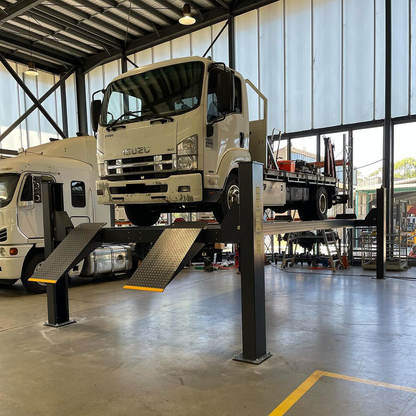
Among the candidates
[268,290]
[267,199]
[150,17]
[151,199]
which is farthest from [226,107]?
[150,17]

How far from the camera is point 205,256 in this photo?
10.6 meters

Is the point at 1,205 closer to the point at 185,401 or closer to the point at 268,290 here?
the point at 268,290

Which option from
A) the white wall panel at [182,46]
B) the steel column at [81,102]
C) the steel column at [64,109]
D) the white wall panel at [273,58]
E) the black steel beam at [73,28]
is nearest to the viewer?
the white wall panel at [273,58]

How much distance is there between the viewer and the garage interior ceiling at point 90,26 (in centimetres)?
1150

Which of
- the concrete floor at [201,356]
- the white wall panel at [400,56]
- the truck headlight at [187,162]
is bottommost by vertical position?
the concrete floor at [201,356]

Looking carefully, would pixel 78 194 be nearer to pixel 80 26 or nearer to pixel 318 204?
pixel 318 204

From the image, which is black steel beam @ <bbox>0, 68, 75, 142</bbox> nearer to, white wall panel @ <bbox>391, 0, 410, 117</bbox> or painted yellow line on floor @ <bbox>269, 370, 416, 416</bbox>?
white wall panel @ <bbox>391, 0, 410, 117</bbox>

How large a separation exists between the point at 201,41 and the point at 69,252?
10093mm

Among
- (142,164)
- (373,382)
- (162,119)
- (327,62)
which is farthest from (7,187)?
(327,62)

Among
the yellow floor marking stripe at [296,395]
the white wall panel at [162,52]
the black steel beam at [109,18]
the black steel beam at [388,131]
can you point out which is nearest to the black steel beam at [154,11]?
the black steel beam at [109,18]

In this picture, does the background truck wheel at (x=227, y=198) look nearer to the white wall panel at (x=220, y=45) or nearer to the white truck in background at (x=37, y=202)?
the white truck in background at (x=37, y=202)

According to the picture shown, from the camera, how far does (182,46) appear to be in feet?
42.8

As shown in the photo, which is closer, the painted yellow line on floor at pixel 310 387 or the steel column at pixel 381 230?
the painted yellow line on floor at pixel 310 387

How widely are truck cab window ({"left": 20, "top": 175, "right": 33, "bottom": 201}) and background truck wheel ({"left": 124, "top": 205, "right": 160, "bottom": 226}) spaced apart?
2385mm
